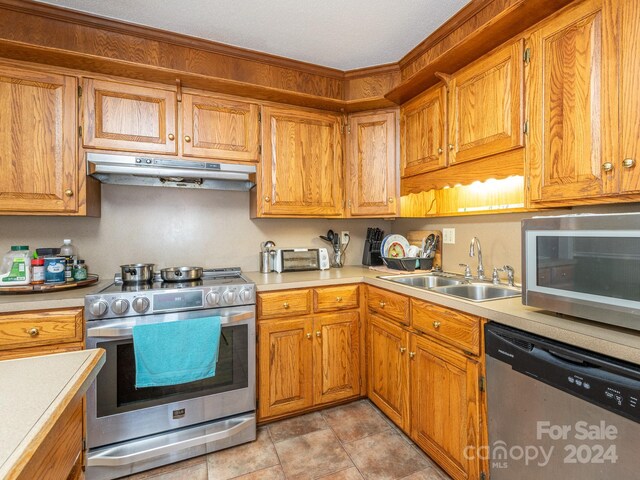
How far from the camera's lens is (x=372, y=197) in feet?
7.97

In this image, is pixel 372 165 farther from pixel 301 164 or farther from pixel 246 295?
pixel 246 295

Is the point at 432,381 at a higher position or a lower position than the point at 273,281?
lower

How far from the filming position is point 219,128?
2115mm

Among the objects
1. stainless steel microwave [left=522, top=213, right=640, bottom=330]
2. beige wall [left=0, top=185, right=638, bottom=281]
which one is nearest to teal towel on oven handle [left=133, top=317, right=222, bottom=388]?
beige wall [left=0, top=185, right=638, bottom=281]

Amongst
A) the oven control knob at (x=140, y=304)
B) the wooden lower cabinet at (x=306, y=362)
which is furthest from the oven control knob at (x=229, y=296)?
the oven control knob at (x=140, y=304)

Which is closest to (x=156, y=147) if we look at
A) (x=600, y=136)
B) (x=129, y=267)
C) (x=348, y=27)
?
(x=129, y=267)

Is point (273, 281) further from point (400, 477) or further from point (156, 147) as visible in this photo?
point (400, 477)

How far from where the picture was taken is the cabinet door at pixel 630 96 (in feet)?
3.55

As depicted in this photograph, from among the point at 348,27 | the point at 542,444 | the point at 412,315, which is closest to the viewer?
the point at 542,444

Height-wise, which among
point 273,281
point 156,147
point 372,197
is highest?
point 156,147

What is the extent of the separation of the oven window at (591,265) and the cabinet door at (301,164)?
149cm

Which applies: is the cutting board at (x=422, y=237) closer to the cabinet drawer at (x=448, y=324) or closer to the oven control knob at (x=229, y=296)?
the cabinet drawer at (x=448, y=324)

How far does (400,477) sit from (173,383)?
1228 millimetres

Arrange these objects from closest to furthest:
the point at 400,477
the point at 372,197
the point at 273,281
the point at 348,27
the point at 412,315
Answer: the point at 400,477 → the point at 412,315 → the point at 348,27 → the point at 273,281 → the point at 372,197
